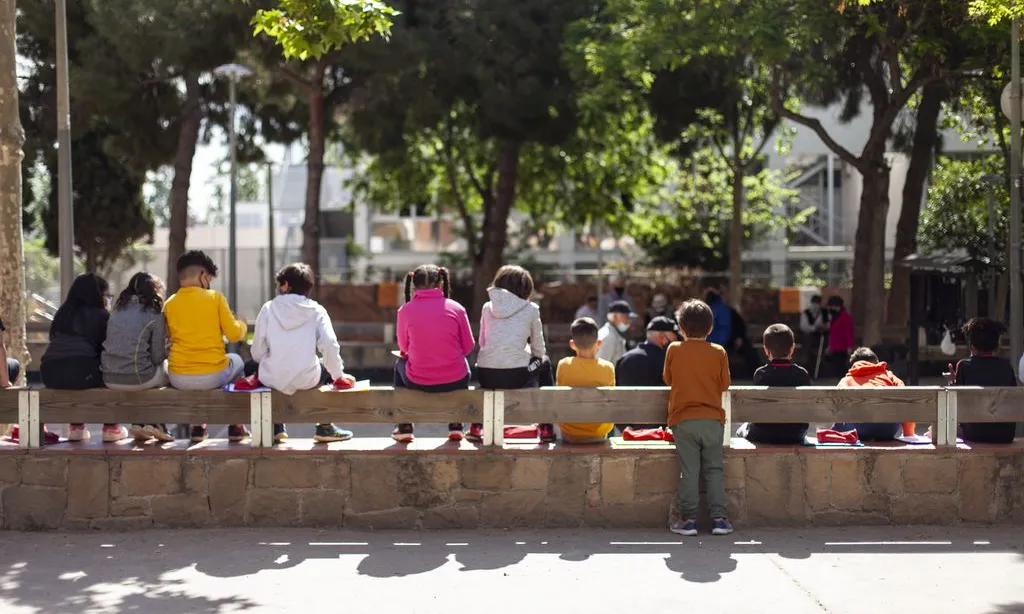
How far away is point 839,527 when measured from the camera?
880 cm

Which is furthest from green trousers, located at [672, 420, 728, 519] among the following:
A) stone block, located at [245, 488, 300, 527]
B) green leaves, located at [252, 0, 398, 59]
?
green leaves, located at [252, 0, 398, 59]

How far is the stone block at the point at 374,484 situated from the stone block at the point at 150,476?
45.2 inches

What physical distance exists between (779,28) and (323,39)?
9.99m

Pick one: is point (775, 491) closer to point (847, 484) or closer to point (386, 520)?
point (847, 484)

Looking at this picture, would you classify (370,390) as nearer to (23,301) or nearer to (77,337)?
(77,337)

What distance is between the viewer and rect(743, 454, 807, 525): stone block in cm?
879

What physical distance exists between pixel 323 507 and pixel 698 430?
2.49 meters

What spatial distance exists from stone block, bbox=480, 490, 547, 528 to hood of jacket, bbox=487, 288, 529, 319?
49.3 inches

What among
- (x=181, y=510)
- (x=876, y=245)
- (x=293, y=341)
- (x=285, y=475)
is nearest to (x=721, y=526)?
(x=285, y=475)

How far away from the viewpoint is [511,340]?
29.9 ft

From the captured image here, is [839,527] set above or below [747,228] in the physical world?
below

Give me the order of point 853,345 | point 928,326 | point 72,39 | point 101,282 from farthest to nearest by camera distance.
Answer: point 72,39
point 853,345
point 928,326
point 101,282

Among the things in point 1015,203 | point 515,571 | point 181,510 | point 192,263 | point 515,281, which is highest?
point 1015,203

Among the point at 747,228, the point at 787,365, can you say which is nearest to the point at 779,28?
the point at 787,365
